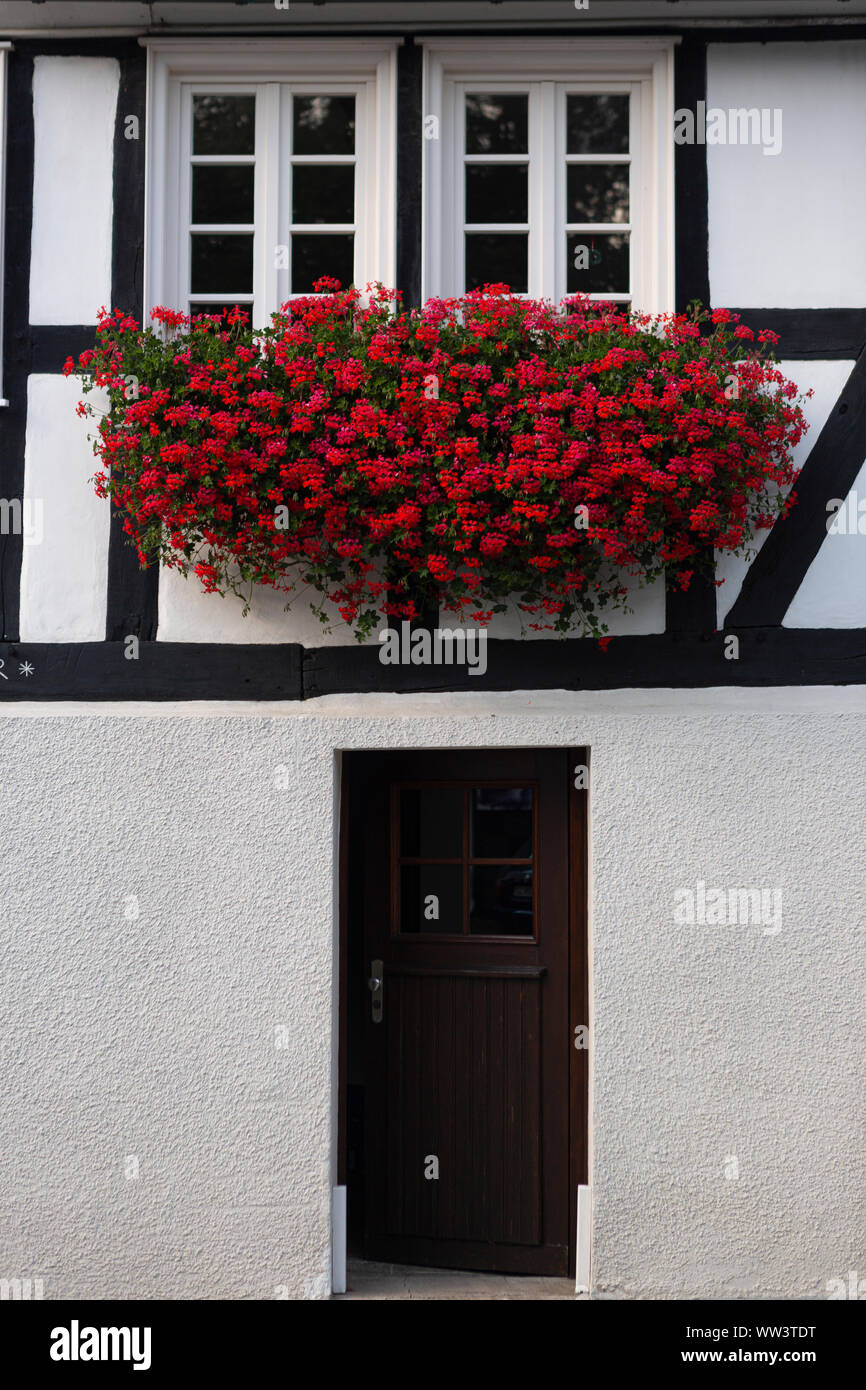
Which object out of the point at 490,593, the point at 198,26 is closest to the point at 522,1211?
the point at 490,593

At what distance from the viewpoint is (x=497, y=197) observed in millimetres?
4957

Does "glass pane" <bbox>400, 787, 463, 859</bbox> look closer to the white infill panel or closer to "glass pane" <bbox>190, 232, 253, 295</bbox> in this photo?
the white infill panel

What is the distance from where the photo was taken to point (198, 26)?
15.8 feet

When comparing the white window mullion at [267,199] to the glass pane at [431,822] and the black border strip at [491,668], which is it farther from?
Result: the glass pane at [431,822]

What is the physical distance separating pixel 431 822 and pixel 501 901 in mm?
436

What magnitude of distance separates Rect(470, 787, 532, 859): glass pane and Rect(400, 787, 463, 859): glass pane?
0.07 metres

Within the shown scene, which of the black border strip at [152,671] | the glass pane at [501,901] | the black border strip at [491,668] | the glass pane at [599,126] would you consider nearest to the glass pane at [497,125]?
the glass pane at [599,126]

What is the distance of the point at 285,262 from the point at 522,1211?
12.9ft

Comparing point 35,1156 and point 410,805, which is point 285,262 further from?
point 35,1156

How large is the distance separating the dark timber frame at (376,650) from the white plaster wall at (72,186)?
0.04m

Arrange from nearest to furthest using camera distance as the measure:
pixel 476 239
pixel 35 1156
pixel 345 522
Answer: pixel 345 522 < pixel 35 1156 < pixel 476 239

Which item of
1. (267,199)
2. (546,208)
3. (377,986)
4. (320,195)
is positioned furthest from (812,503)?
(377,986)

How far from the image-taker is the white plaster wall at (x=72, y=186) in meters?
4.81

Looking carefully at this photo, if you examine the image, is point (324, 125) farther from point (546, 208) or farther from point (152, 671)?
point (152, 671)
